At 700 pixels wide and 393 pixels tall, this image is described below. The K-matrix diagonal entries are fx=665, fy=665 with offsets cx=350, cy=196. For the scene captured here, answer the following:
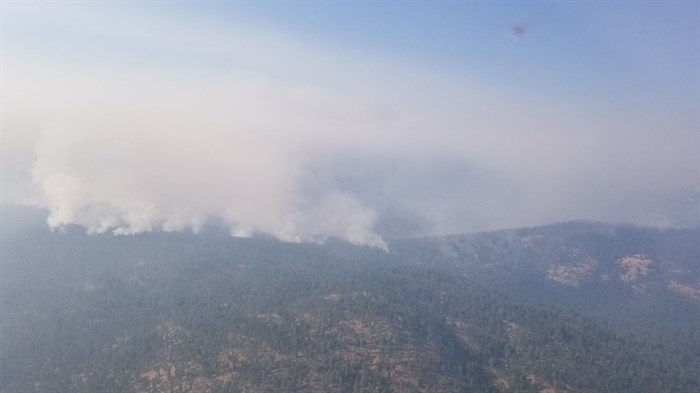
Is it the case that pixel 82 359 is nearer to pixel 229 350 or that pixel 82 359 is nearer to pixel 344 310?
pixel 229 350

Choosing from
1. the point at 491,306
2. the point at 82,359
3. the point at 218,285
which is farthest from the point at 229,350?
the point at 491,306

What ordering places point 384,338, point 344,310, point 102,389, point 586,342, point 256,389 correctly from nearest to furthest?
point 256,389
point 102,389
point 384,338
point 344,310
point 586,342

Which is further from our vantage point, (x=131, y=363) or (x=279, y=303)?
(x=279, y=303)

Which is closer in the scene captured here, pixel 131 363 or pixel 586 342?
pixel 131 363

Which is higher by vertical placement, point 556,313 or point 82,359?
point 556,313

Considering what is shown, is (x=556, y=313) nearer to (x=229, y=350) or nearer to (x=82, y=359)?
(x=229, y=350)

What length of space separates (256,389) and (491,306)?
85.9 m

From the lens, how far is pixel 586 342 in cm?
17150

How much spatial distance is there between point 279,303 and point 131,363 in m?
40.8

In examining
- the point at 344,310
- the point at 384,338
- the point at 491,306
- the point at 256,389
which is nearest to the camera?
the point at 256,389

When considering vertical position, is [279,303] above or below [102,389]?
above

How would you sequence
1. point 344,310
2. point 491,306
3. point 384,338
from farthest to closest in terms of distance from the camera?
point 491,306, point 344,310, point 384,338

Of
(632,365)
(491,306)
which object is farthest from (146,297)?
(632,365)

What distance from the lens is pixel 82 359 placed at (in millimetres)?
150000
